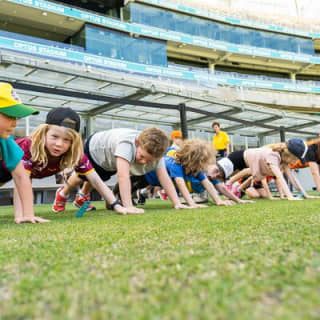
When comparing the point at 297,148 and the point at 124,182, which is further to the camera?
the point at 297,148

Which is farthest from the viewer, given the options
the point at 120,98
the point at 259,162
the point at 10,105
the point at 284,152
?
the point at 120,98

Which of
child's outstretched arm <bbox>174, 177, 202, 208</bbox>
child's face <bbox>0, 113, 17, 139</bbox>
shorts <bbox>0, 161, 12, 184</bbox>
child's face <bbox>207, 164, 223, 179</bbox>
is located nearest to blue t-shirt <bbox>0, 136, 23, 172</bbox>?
child's face <bbox>0, 113, 17, 139</bbox>

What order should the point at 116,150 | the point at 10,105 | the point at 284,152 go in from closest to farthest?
the point at 10,105 → the point at 116,150 → the point at 284,152

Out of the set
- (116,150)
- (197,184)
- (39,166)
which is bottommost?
(197,184)

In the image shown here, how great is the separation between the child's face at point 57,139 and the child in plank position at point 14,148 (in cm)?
31

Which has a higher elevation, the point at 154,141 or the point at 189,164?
the point at 154,141

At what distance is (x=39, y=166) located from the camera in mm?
2588

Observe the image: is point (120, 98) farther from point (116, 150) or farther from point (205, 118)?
point (116, 150)

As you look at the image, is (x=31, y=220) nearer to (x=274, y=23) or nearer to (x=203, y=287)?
(x=203, y=287)

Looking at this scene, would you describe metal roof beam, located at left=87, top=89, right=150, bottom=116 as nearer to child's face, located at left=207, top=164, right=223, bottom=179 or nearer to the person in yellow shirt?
the person in yellow shirt

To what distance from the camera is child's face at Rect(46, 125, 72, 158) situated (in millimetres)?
2387

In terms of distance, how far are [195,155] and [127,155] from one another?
0.83 m

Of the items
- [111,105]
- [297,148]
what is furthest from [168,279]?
[111,105]

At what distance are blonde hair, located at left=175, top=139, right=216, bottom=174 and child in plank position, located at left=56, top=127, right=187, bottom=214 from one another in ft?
1.18
